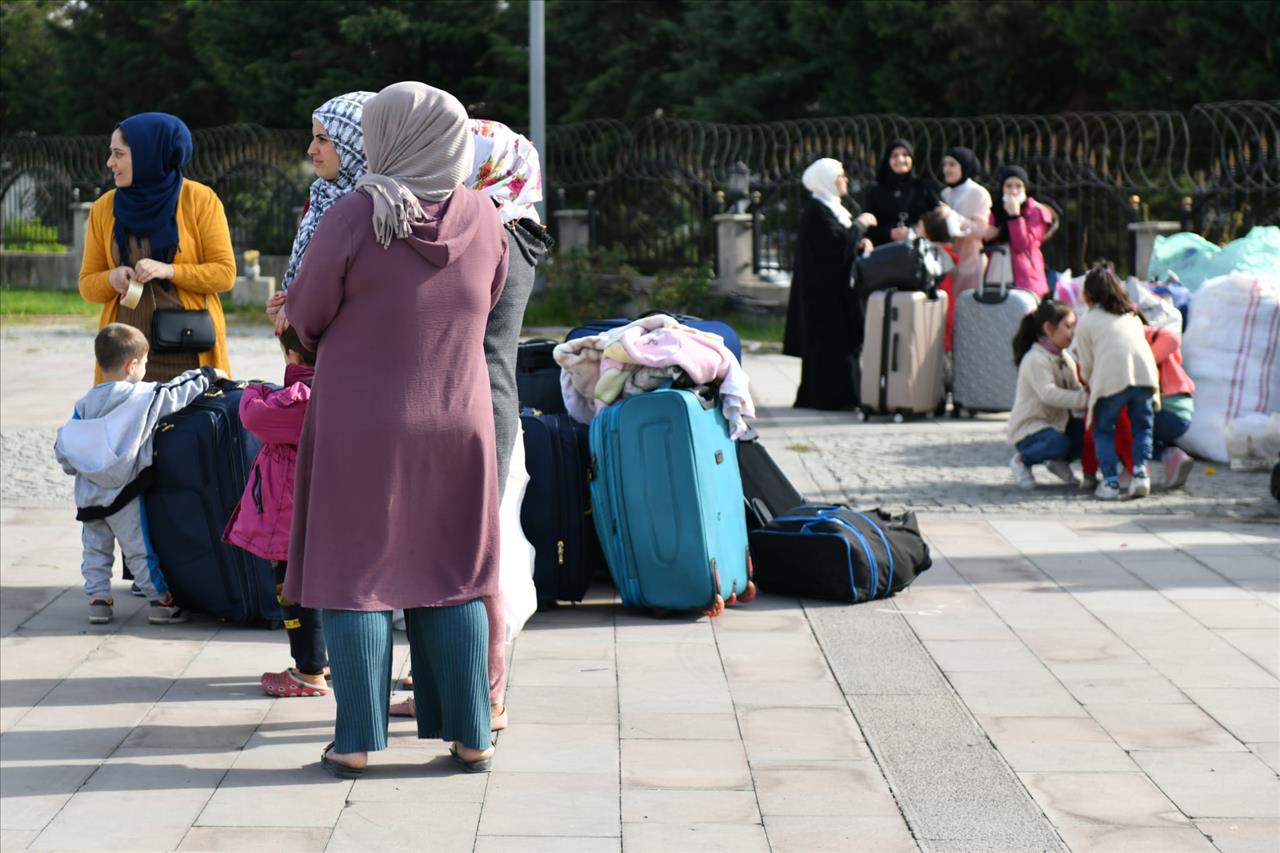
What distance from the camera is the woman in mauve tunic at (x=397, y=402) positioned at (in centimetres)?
432

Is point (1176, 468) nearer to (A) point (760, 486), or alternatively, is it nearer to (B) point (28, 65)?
(A) point (760, 486)

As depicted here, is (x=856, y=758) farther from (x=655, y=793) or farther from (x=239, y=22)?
(x=239, y=22)

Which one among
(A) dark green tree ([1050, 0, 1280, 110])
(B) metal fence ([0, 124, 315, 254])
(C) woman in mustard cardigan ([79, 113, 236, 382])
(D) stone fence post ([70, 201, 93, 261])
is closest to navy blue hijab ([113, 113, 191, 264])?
(C) woman in mustard cardigan ([79, 113, 236, 382])

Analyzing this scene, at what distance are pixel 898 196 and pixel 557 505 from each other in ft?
22.0

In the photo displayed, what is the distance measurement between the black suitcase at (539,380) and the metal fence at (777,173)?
32.0 ft

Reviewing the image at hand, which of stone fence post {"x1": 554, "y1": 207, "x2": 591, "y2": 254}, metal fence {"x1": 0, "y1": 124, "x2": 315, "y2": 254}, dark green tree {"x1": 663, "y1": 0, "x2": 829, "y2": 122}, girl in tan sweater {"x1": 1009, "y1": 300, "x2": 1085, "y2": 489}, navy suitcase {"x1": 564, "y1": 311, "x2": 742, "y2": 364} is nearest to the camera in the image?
navy suitcase {"x1": 564, "y1": 311, "x2": 742, "y2": 364}

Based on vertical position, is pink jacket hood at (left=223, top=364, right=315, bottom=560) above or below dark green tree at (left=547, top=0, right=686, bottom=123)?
below

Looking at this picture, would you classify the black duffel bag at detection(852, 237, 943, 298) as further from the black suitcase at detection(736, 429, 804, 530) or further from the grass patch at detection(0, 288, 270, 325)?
the grass patch at detection(0, 288, 270, 325)

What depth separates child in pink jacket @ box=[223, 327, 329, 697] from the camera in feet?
16.9

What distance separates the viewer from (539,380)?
697cm

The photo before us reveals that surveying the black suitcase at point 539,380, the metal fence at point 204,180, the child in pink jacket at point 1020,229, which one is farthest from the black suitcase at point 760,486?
the metal fence at point 204,180

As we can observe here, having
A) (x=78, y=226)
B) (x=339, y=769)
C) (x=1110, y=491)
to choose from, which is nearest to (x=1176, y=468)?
(x=1110, y=491)

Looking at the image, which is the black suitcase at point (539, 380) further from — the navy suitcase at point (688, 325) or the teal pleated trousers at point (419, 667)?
the teal pleated trousers at point (419, 667)

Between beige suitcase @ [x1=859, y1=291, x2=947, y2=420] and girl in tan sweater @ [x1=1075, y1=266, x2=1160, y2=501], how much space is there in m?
2.35
